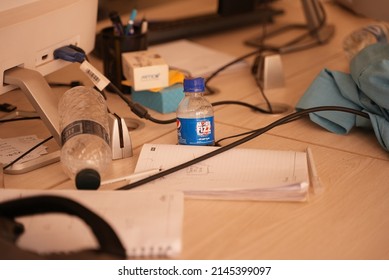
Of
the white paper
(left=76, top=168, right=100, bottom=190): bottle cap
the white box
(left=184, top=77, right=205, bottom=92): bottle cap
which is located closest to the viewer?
(left=76, top=168, right=100, bottom=190): bottle cap

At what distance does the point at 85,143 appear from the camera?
37.5 inches

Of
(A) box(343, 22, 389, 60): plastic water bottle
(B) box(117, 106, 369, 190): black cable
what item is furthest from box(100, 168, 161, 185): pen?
(A) box(343, 22, 389, 60): plastic water bottle

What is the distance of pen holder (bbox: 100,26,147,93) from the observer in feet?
4.42

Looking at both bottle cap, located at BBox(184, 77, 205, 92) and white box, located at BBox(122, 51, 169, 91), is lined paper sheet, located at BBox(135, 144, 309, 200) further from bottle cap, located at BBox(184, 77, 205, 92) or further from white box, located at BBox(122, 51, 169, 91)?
white box, located at BBox(122, 51, 169, 91)

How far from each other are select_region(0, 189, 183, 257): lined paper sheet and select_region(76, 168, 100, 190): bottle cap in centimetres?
1

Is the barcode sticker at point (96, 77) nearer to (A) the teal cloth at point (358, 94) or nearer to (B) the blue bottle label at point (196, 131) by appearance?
(B) the blue bottle label at point (196, 131)

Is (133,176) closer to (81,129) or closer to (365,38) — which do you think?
(81,129)

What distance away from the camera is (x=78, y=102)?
1074 mm

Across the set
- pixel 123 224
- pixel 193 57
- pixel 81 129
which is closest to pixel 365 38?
pixel 193 57

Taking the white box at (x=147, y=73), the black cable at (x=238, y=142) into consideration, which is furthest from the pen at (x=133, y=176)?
the white box at (x=147, y=73)

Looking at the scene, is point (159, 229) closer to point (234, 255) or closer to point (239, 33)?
point (234, 255)

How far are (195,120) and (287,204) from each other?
223 millimetres
